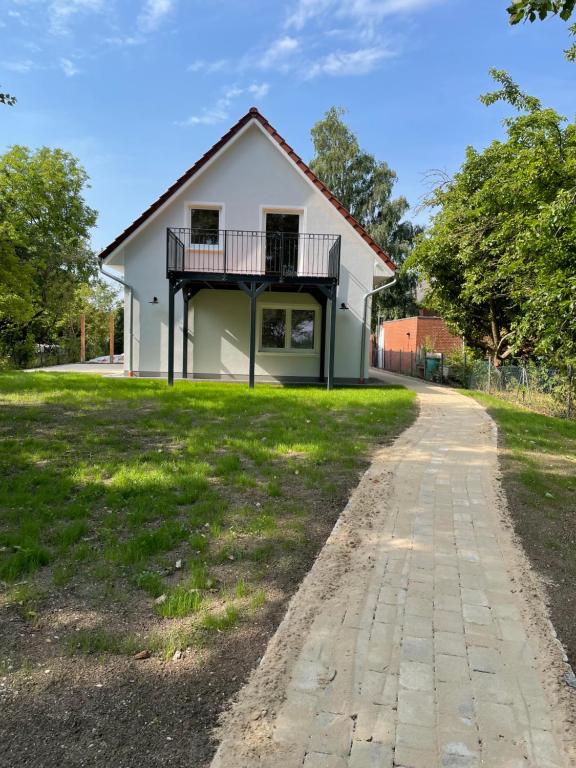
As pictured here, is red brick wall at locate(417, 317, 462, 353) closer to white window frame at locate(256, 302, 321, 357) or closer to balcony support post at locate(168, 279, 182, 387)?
white window frame at locate(256, 302, 321, 357)

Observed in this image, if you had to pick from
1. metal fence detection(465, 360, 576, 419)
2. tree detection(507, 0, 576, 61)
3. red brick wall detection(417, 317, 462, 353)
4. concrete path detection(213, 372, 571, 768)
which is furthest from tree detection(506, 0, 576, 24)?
red brick wall detection(417, 317, 462, 353)

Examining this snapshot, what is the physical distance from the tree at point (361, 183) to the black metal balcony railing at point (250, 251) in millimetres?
18714

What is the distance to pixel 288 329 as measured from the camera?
16.9 meters

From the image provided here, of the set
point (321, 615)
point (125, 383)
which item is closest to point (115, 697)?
point (321, 615)

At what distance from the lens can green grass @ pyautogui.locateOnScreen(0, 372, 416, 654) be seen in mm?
3160

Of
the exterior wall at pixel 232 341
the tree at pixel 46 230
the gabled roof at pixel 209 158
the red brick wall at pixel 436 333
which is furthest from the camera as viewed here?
the tree at pixel 46 230

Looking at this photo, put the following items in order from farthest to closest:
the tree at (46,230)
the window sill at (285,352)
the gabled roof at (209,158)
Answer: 1. the tree at (46,230)
2. the window sill at (285,352)
3. the gabled roof at (209,158)

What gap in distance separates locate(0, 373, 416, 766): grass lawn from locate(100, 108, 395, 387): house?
8092 mm

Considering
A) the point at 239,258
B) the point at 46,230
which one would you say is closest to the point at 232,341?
the point at 239,258

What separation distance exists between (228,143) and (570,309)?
491 inches

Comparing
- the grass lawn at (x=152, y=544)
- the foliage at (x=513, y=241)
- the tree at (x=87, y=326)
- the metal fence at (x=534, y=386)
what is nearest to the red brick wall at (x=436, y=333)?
the foliage at (x=513, y=241)

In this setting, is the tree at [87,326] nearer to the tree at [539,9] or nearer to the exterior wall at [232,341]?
the exterior wall at [232,341]

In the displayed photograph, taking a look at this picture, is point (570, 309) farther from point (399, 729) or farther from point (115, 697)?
point (115, 697)

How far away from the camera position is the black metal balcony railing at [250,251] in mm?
15820
